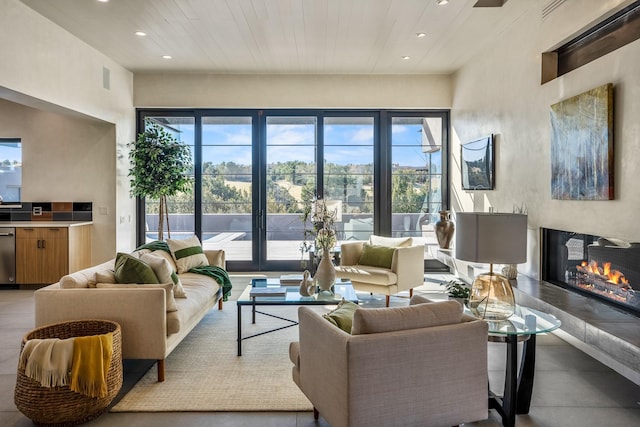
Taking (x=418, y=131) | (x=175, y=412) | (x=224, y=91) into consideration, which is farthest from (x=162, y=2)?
(x=418, y=131)

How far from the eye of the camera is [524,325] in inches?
102

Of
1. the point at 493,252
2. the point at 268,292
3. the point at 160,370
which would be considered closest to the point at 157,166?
the point at 268,292

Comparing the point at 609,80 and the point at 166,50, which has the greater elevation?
the point at 166,50

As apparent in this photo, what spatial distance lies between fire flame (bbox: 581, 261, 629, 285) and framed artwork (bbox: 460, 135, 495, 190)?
6.41ft

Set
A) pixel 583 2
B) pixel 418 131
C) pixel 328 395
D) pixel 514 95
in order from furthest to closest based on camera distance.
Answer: pixel 418 131 → pixel 514 95 → pixel 583 2 → pixel 328 395

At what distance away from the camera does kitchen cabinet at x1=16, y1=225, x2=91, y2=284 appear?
5.91 m

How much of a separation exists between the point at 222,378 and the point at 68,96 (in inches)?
152

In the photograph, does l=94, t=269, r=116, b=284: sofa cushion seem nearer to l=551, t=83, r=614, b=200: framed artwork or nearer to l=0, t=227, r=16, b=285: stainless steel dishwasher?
l=0, t=227, r=16, b=285: stainless steel dishwasher

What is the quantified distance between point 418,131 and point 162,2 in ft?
14.2

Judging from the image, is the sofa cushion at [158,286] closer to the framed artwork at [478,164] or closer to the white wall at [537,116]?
the white wall at [537,116]

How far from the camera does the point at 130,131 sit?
688 cm

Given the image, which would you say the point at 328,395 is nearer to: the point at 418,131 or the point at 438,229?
the point at 438,229

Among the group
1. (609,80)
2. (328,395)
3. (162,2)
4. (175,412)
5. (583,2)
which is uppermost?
(162,2)

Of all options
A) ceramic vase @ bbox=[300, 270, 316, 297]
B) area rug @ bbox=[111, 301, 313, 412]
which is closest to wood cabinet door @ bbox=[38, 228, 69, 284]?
area rug @ bbox=[111, 301, 313, 412]
